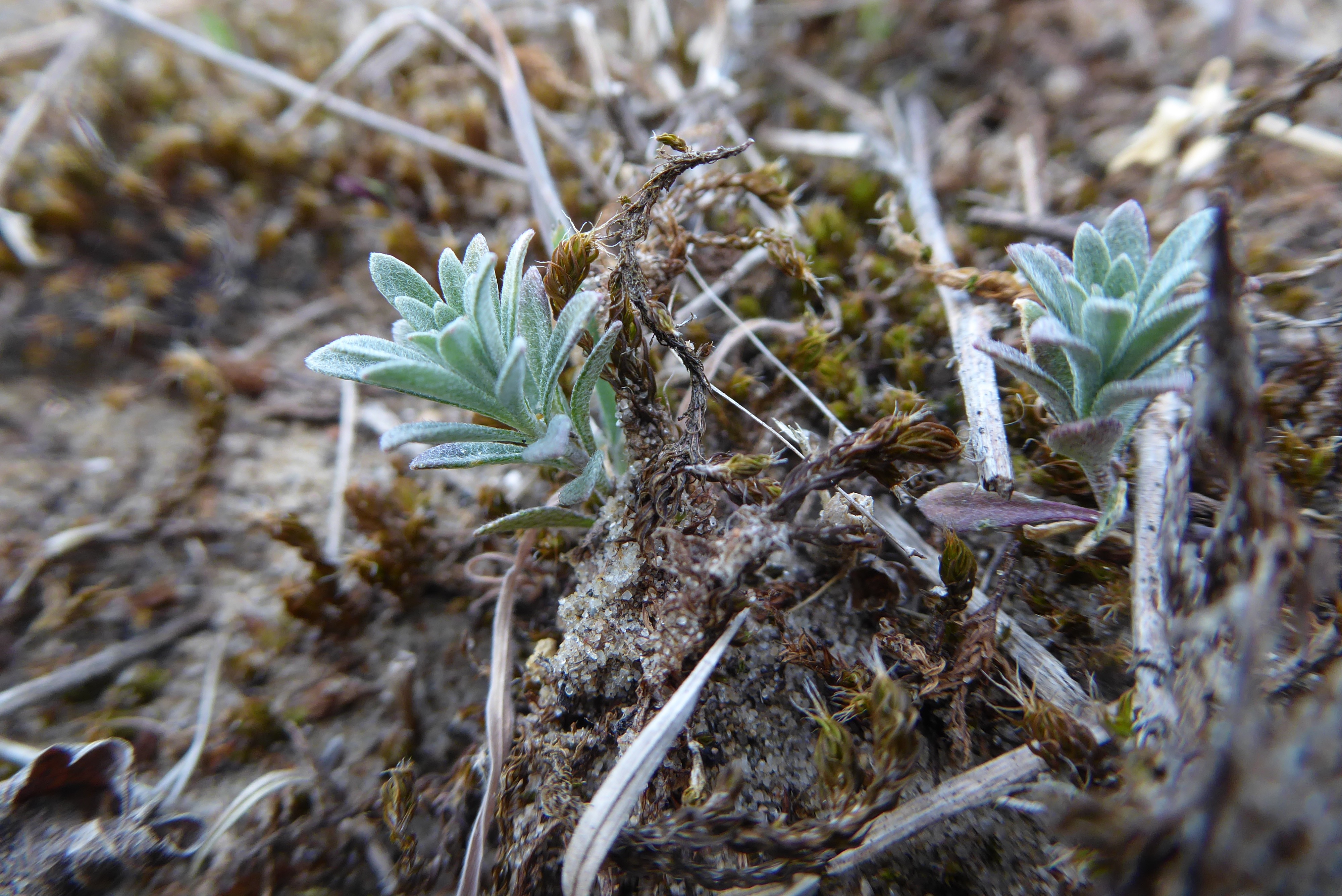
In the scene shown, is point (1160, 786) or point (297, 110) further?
point (297, 110)

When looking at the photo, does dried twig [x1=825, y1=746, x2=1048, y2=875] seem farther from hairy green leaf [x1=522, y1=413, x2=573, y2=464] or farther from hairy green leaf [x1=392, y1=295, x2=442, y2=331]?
hairy green leaf [x1=392, y1=295, x2=442, y2=331]

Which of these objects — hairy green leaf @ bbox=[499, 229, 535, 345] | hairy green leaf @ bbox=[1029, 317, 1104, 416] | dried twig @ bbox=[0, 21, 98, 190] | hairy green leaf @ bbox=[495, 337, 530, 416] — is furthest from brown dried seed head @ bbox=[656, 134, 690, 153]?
dried twig @ bbox=[0, 21, 98, 190]

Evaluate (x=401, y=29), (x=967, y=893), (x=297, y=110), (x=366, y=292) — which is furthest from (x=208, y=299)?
(x=967, y=893)

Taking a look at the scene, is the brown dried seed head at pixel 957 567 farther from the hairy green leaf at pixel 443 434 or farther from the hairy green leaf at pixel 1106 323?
the hairy green leaf at pixel 443 434

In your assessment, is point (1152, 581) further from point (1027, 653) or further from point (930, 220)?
point (930, 220)

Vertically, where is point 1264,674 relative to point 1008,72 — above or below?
below

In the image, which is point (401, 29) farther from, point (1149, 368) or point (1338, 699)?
point (1338, 699)

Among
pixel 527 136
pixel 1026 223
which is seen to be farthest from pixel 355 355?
pixel 1026 223
